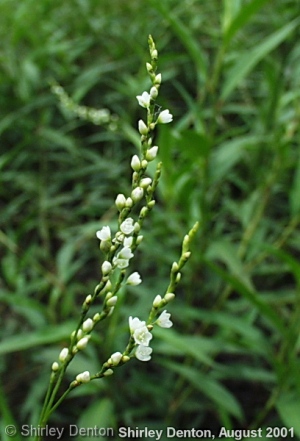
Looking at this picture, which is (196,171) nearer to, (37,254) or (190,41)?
(190,41)

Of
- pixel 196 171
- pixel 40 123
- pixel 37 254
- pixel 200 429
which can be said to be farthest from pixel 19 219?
pixel 200 429

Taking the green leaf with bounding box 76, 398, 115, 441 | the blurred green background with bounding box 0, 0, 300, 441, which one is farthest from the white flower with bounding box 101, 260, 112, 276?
the green leaf with bounding box 76, 398, 115, 441

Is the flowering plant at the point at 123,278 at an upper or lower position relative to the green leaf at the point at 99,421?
lower

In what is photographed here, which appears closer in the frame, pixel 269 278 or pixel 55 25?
pixel 269 278

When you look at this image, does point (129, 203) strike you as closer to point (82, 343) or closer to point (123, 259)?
point (123, 259)

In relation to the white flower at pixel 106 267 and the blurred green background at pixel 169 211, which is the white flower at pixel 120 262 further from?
the blurred green background at pixel 169 211

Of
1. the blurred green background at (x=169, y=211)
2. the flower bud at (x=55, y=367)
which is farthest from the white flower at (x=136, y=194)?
the blurred green background at (x=169, y=211)
